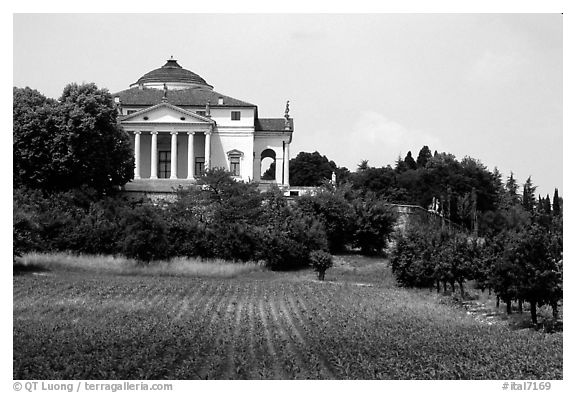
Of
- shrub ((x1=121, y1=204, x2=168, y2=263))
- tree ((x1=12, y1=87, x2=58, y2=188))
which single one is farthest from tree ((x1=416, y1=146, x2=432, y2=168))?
shrub ((x1=121, y1=204, x2=168, y2=263))

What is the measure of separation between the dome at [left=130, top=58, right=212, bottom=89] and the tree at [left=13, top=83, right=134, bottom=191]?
1612 cm

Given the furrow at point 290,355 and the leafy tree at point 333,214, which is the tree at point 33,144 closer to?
the leafy tree at point 333,214

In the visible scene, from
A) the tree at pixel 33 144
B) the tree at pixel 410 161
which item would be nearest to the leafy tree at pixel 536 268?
the tree at pixel 33 144

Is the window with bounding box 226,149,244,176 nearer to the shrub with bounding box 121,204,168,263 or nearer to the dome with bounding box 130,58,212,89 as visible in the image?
the dome with bounding box 130,58,212,89

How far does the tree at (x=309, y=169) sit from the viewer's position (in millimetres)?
83550

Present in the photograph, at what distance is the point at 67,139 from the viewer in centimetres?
4538

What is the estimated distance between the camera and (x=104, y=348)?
18.8 m

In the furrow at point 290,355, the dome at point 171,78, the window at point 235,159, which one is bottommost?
the furrow at point 290,355

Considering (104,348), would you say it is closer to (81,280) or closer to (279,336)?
(279,336)

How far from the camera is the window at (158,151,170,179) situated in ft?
201

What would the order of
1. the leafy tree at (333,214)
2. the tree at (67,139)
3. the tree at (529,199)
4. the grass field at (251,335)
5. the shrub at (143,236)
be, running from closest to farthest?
the grass field at (251,335), the shrub at (143,236), the tree at (67,139), the leafy tree at (333,214), the tree at (529,199)

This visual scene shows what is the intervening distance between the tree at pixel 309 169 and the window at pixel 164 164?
22.7m
